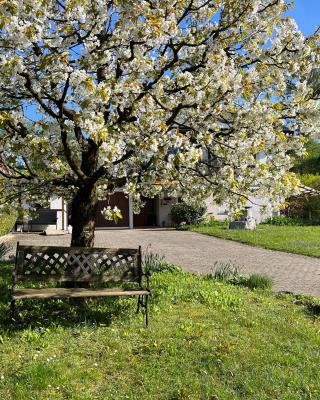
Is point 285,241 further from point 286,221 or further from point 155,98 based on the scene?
point 155,98

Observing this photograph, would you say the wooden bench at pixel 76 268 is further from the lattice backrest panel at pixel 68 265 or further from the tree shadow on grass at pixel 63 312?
the tree shadow on grass at pixel 63 312

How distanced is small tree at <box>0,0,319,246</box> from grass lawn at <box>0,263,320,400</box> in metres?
1.65

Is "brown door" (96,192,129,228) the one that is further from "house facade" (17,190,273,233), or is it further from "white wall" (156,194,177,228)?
"white wall" (156,194,177,228)

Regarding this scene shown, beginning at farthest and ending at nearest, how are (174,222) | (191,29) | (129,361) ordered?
1. (174,222)
2. (191,29)
3. (129,361)

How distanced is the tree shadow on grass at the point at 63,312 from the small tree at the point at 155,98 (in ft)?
3.38

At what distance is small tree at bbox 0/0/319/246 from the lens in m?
5.59

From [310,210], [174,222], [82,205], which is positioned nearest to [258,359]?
[82,205]

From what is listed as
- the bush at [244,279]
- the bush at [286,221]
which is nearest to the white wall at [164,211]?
the bush at [286,221]

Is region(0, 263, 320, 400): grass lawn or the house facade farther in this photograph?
the house facade

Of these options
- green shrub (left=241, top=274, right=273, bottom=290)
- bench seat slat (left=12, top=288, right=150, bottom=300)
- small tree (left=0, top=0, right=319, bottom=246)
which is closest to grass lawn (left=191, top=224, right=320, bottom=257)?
green shrub (left=241, top=274, right=273, bottom=290)

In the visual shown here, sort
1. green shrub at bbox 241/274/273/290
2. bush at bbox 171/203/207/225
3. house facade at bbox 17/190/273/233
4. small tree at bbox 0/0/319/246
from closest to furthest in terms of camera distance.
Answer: small tree at bbox 0/0/319/246
green shrub at bbox 241/274/273/290
house facade at bbox 17/190/273/233
bush at bbox 171/203/207/225

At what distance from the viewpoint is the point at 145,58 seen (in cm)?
605

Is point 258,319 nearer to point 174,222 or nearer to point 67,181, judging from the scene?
point 67,181

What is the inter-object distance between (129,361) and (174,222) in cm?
2615
